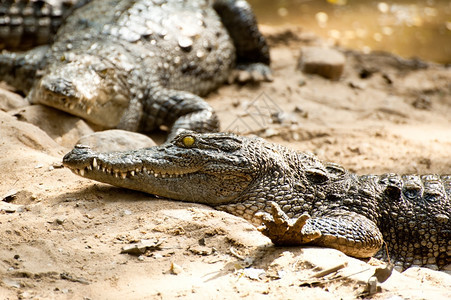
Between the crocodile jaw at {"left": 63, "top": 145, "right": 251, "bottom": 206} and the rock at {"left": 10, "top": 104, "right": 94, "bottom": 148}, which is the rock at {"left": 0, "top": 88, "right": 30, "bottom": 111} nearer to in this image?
the rock at {"left": 10, "top": 104, "right": 94, "bottom": 148}

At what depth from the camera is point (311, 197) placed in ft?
13.8

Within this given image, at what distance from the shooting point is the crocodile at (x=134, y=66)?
19.1ft

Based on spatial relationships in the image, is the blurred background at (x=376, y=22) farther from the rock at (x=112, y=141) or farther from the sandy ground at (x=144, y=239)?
the rock at (x=112, y=141)

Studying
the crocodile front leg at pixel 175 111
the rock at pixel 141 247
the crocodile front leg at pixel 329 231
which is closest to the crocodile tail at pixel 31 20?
the crocodile front leg at pixel 175 111

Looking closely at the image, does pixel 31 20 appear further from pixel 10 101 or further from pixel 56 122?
pixel 56 122

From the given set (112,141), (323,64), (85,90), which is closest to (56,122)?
(85,90)

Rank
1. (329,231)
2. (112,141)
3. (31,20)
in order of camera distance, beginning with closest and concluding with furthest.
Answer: (329,231) → (112,141) → (31,20)

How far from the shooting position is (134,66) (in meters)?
6.37

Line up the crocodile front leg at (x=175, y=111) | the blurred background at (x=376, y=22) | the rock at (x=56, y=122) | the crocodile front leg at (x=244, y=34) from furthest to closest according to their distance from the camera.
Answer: the blurred background at (x=376, y=22) < the crocodile front leg at (x=244, y=34) < the crocodile front leg at (x=175, y=111) < the rock at (x=56, y=122)

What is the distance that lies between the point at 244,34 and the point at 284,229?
543cm

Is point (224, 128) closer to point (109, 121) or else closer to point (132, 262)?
point (109, 121)

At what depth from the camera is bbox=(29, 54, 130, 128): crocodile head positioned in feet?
18.0

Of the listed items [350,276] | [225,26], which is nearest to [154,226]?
[350,276]

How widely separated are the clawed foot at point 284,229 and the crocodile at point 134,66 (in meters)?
2.66
